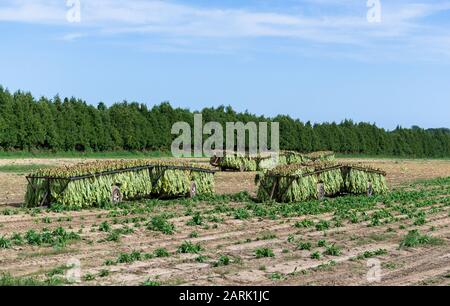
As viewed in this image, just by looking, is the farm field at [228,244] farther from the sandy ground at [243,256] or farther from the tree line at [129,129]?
the tree line at [129,129]

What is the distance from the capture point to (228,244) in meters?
13.7

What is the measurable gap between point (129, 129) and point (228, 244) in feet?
162

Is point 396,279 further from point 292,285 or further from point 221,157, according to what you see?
point 221,157

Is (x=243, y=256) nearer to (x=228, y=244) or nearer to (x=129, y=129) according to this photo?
(x=228, y=244)

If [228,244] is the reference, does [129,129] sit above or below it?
above

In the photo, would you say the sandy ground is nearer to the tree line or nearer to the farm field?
the farm field

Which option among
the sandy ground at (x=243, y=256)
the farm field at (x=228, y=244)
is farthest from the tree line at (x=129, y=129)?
the sandy ground at (x=243, y=256)

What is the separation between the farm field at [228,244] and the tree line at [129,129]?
33956 millimetres

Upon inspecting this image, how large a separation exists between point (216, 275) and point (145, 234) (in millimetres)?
4570

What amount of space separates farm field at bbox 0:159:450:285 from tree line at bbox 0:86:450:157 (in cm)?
3396

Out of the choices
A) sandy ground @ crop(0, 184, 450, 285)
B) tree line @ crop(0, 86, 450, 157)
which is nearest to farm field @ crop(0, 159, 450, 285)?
sandy ground @ crop(0, 184, 450, 285)

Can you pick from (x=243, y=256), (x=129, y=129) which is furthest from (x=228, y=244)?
(x=129, y=129)

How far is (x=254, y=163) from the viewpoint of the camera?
4372cm
